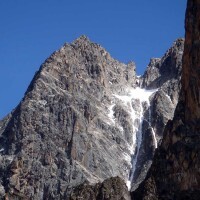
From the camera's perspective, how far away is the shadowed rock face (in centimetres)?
13088

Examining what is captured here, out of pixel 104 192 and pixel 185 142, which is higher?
pixel 185 142

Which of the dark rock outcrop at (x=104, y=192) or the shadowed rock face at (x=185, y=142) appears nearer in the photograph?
the dark rock outcrop at (x=104, y=192)

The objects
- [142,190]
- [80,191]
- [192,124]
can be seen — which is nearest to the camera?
[80,191]

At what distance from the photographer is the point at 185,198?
120375mm

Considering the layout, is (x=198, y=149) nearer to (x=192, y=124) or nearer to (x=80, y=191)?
(x=192, y=124)

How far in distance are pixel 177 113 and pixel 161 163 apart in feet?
34.9

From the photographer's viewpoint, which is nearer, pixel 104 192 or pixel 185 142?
pixel 104 192

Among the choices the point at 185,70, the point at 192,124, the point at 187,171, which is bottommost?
the point at 187,171

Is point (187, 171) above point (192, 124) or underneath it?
underneath

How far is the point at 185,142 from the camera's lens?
140 m

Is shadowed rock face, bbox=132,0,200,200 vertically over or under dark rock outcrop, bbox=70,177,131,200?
over

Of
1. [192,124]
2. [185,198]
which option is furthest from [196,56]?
[185,198]

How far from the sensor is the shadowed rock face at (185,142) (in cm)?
13088

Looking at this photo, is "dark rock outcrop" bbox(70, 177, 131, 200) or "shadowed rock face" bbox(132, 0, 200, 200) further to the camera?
"shadowed rock face" bbox(132, 0, 200, 200)
